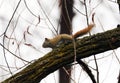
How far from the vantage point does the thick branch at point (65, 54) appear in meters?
1.28

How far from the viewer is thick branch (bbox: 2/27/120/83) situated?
1275 millimetres

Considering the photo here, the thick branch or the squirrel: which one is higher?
the squirrel

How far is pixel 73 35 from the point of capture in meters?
1.36

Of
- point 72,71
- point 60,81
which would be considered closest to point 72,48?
point 72,71

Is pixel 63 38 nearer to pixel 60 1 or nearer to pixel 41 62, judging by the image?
pixel 41 62

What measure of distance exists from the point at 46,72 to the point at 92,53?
9.2 inches

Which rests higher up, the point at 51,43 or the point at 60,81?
the point at 51,43

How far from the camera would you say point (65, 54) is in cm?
130

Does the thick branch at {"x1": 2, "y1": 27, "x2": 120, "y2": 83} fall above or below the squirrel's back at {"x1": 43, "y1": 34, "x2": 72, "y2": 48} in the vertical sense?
below

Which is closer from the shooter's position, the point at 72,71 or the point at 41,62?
the point at 41,62

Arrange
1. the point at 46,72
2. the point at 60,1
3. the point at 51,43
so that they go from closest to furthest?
1. the point at 46,72
2. the point at 51,43
3. the point at 60,1

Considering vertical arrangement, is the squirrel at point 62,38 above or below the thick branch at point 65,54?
above

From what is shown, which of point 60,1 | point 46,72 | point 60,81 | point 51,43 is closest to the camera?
point 46,72

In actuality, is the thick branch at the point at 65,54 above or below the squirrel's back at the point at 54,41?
below
